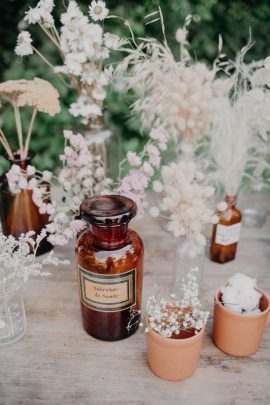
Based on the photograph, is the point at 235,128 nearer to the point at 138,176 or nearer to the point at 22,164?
the point at 138,176

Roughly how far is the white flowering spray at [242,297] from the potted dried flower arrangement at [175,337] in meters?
0.07

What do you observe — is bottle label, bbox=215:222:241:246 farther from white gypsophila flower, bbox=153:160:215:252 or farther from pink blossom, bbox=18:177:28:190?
pink blossom, bbox=18:177:28:190

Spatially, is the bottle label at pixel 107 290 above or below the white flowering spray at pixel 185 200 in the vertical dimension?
below

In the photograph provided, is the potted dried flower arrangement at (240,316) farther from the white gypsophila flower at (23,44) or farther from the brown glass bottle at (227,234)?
the white gypsophila flower at (23,44)

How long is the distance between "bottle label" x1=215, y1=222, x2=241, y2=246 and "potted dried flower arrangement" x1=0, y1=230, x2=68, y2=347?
1.43 ft

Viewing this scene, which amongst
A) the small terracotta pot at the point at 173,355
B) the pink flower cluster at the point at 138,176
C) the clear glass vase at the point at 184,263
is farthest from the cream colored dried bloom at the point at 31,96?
the small terracotta pot at the point at 173,355

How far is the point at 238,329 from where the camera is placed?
83 cm

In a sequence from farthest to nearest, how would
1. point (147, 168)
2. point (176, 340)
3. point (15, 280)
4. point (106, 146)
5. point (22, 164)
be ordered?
point (106, 146)
point (22, 164)
point (147, 168)
point (15, 280)
point (176, 340)

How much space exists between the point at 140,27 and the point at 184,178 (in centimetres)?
119

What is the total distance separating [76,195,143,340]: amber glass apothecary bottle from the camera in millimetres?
809

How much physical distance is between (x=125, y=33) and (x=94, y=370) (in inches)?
61.2

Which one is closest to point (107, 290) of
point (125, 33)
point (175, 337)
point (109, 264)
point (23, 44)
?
point (109, 264)

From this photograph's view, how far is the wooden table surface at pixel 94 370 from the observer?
0.78 metres

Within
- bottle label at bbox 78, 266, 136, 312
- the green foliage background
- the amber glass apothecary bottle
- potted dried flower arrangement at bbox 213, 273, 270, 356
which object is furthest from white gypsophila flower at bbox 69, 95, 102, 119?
the green foliage background
